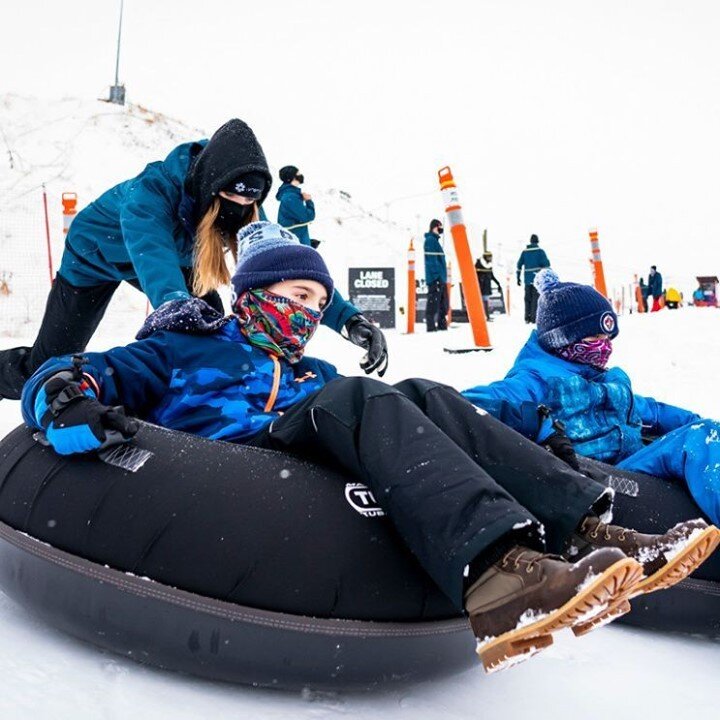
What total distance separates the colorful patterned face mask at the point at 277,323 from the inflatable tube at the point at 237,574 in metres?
0.59

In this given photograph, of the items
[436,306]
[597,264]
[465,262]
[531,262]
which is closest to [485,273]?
→ [531,262]

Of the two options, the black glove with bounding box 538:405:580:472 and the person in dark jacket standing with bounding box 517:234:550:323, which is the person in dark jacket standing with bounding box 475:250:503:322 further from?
the black glove with bounding box 538:405:580:472

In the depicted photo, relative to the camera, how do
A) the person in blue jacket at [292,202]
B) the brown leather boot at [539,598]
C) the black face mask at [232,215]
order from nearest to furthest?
the brown leather boot at [539,598]
the black face mask at [232,215]
the person in blue jacket at [292,202]

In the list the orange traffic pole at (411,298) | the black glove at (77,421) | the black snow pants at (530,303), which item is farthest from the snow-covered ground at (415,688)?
the black snow pants at (530,303)

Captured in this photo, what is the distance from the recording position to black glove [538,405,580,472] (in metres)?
1.92

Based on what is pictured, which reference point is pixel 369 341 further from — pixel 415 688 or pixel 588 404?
pixel 415 688

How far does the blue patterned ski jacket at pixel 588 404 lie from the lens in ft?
8.57

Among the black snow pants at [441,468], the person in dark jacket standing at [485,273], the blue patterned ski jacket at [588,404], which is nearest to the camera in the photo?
the black snow pants at [441,468]

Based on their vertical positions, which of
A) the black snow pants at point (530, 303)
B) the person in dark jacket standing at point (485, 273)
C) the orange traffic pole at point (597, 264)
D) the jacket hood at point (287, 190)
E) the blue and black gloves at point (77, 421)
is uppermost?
the jacket hood at point (287, 190)

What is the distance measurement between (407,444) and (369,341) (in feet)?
4.43

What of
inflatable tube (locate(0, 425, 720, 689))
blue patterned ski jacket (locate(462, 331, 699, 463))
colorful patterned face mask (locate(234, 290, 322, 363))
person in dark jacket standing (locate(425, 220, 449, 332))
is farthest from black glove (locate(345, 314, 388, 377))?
person in dark jacket standing (locate(425, 220, 449, 332))

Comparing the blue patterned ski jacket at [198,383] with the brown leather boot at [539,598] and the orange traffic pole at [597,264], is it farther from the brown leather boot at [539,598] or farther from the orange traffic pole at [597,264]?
the orange traffic pole at [597,264]

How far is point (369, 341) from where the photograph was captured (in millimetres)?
2809

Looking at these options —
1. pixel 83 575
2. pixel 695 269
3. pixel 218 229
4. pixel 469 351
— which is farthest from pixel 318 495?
pixel 695 269
